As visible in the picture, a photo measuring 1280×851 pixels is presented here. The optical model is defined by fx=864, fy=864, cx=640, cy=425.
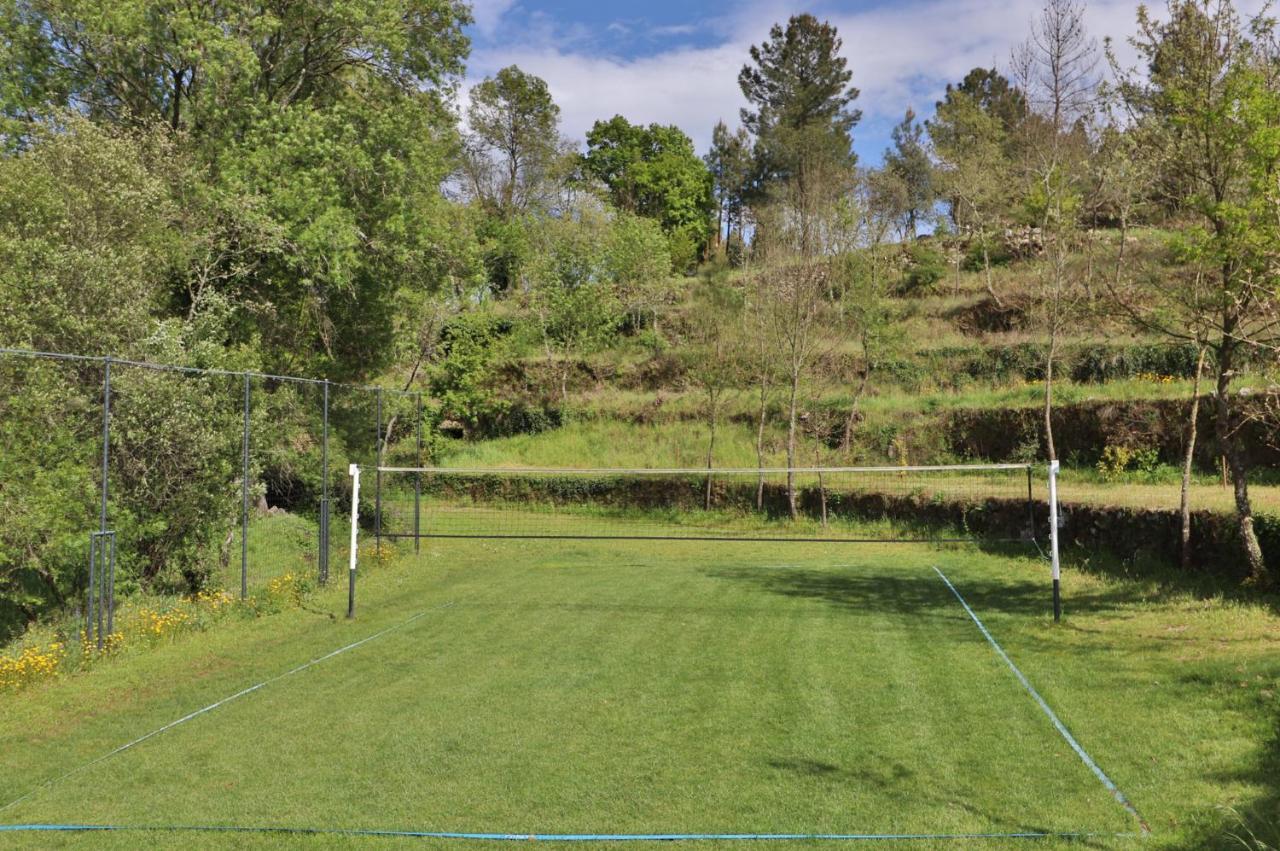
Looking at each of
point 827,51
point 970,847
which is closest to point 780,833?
point 970,847

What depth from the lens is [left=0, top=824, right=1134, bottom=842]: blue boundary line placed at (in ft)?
16.4

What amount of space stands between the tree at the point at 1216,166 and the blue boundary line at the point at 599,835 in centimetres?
725

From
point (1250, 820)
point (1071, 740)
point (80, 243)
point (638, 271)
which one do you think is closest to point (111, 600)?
point (80, 243)

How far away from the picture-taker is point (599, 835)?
5.14 meters

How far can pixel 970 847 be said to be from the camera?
16.1 feet

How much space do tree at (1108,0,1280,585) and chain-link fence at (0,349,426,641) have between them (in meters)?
12.3

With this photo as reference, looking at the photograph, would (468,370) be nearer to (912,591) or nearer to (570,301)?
(570,301)

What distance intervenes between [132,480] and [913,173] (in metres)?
51.6

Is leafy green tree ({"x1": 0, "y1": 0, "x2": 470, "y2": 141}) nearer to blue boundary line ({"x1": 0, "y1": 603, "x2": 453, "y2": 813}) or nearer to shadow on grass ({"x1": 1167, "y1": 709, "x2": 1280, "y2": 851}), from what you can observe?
blue boundary line ({"x1": 0, "y1": 603, "x2": 453, "y2": 813})

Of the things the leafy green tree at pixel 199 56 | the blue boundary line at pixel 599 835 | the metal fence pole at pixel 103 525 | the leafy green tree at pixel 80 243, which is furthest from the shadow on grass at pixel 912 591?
the leafy green tree at pixel 199 56

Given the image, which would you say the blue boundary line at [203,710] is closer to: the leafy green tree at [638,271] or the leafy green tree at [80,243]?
the leafy green tree at [80,243]

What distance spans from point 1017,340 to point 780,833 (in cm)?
2891

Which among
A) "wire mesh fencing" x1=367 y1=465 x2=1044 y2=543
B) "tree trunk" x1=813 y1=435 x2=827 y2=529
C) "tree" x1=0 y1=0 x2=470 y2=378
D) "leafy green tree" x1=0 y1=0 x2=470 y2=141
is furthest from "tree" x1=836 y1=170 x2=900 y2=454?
"leafy green tree" x1=0 y1=0 x2=470 y2=141

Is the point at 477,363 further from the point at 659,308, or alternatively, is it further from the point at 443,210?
the point at 443,210
